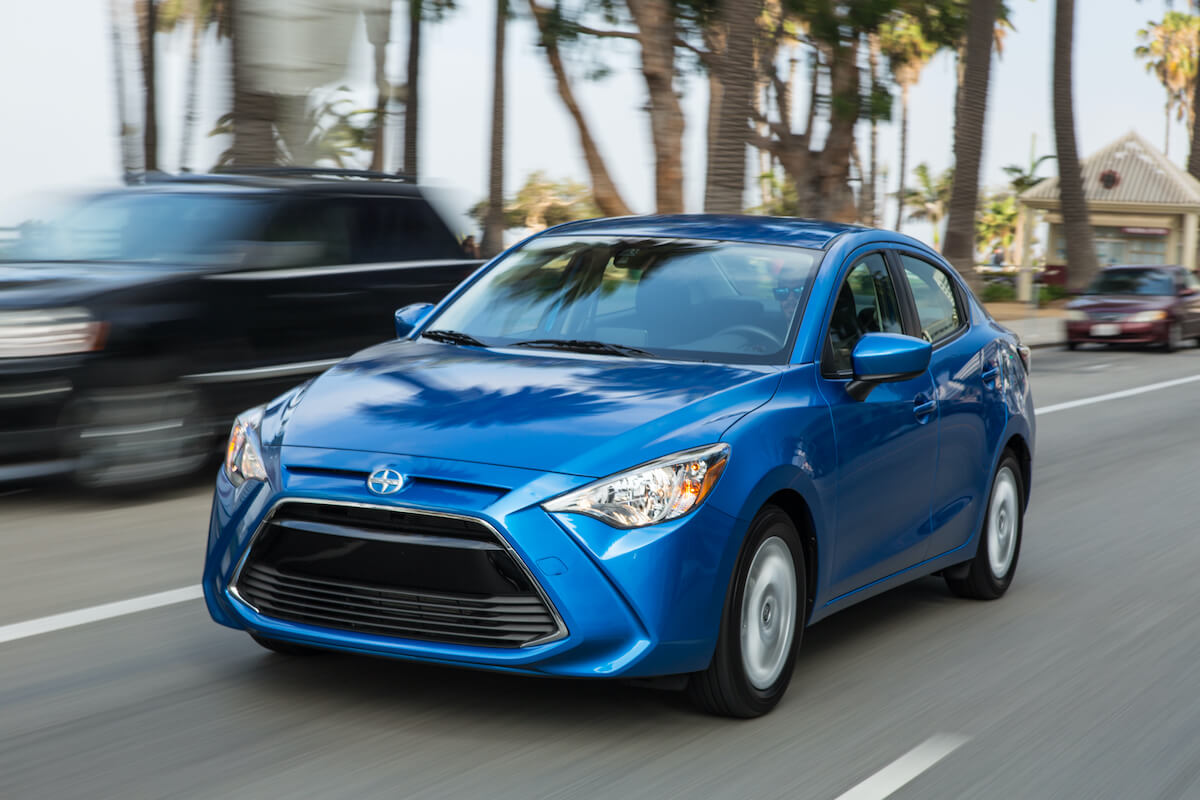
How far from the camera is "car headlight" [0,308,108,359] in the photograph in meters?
8.27

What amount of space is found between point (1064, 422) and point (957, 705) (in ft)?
33.4

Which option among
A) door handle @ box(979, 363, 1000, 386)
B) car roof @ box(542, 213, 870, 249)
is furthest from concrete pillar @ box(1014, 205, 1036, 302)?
car roof @ box(542, 213, 870, 249)

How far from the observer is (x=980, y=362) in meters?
6.69

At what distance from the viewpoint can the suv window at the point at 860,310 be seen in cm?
560

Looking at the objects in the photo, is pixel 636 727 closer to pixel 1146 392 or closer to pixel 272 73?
pixel 272 73

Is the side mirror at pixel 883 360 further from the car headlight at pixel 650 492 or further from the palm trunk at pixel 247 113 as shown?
the palm trunk at pixel 247 113

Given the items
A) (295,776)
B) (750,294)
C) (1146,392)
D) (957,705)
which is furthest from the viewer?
(1146,392)

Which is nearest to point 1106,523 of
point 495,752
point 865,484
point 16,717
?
point 865,484

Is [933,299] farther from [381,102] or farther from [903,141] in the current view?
[903,141]

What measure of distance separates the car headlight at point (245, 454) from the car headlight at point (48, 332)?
3.57 m

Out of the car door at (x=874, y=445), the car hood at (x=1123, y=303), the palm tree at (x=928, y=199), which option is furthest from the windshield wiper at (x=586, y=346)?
the palm tree at (x=928, y=199)

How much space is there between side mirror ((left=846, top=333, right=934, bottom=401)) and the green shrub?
35768mm

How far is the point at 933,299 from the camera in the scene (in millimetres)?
6660

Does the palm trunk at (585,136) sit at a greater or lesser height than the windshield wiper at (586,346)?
greater
